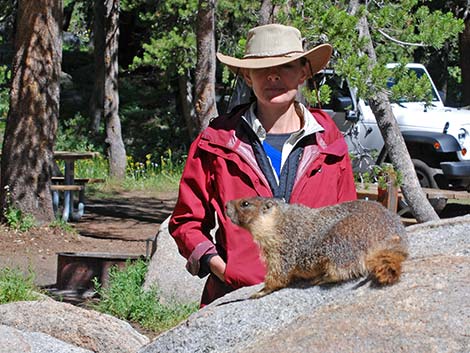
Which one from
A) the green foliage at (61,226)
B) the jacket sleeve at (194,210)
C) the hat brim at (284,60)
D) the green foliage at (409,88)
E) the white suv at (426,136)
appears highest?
the hat brim at (284,60)

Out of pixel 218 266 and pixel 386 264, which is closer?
pixel 386 264

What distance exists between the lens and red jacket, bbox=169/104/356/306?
3742 millimetres

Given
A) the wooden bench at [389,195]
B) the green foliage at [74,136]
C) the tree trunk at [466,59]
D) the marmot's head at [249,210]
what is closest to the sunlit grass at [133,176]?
the green foliage at [74,136]

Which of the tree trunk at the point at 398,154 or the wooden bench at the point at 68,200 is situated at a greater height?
the tree trunk at the point at 398,154

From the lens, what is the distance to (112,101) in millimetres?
20328

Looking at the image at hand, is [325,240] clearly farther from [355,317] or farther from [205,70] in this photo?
[205,70]

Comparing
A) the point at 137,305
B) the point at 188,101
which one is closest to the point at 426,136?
the point at 137,305

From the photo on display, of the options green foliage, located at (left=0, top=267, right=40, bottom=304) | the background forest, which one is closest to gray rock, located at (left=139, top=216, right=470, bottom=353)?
the background forest

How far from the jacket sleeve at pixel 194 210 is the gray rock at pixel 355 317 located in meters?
0.43

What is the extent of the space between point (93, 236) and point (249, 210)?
1029 cm

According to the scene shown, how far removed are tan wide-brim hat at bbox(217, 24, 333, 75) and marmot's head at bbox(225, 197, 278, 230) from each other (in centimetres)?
61

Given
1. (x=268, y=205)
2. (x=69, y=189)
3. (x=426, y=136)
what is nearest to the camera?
(x=268, y=205)

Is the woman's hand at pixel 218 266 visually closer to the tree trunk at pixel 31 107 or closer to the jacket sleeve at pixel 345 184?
the jacket sleeve at pixel 345 184

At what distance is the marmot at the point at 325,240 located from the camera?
9.89ft
